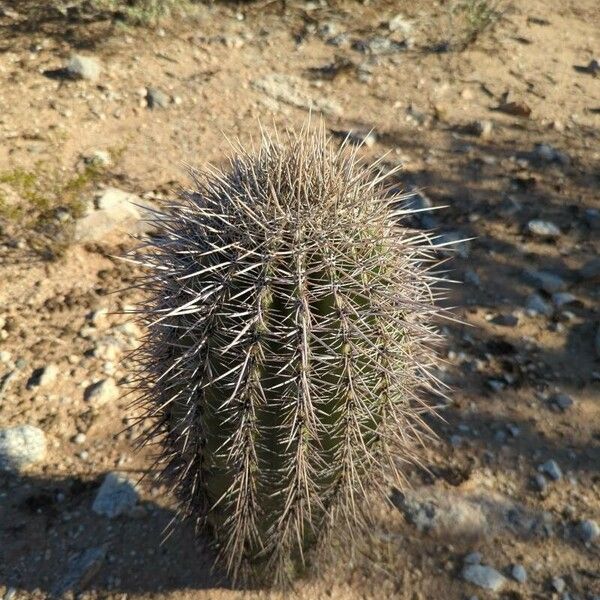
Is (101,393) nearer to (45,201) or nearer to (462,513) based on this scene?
(45,201)

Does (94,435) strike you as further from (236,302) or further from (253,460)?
(236,302)

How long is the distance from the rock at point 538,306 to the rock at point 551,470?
3.25 feet

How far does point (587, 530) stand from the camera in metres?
2.85

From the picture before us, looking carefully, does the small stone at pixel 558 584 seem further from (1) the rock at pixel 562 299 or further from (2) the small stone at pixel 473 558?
(1) the rock at pixel 562 299

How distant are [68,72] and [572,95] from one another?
12.5ft

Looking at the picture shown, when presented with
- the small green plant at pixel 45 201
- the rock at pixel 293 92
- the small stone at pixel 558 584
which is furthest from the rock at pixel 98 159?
the small stone at pixel 558 584

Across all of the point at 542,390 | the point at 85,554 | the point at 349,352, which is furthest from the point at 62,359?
the point at 542,390

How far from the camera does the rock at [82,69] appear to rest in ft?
16.2

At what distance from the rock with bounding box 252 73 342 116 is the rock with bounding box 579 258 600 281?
82.8 inches

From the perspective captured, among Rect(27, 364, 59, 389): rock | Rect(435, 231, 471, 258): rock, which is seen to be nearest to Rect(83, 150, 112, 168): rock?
Rect(27, 364, 59, 389): rock

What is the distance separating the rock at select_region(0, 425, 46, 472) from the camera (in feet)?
9.57

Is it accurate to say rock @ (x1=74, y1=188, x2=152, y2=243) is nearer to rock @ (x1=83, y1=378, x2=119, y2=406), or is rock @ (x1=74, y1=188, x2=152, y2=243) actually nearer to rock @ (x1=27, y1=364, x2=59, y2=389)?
rock @ (x1=27, y1=364, x2=59, y2=389)

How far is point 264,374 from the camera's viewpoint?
1.77m

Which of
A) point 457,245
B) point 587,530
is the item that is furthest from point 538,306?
point 587,530
